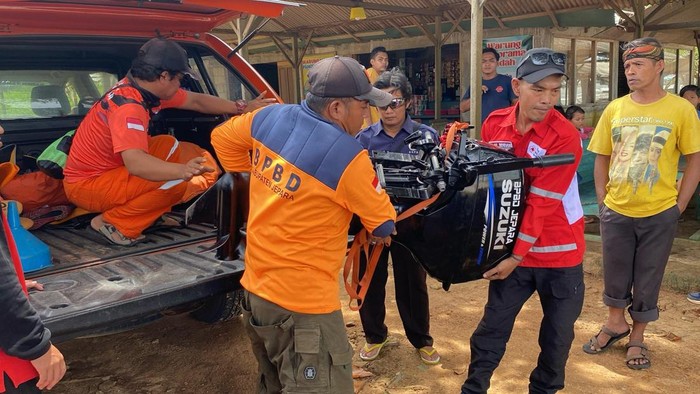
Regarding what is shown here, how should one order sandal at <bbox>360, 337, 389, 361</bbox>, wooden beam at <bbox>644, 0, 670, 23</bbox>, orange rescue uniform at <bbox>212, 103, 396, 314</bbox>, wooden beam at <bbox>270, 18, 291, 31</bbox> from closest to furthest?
orange rescue uniform at <bbox>212, 103, 396, 314</bbox> < sandal at <bbox>360, 337, 389, 361</bbox> < wooden beam at <bbox>644, 0, 670, 23</bbox> < wooden beam at <bbox>270, 18, 291, 31</bbox>

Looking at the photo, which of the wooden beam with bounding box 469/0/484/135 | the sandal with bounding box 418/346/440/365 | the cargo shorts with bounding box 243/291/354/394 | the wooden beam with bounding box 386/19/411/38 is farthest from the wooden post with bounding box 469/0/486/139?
the wooden beam with bounding box 386/19/411/38

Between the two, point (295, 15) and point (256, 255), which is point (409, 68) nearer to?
point (295, 15)

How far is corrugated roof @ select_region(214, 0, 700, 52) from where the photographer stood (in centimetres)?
962

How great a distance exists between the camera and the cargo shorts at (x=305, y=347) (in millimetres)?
1979

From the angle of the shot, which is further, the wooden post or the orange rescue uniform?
the wooden post

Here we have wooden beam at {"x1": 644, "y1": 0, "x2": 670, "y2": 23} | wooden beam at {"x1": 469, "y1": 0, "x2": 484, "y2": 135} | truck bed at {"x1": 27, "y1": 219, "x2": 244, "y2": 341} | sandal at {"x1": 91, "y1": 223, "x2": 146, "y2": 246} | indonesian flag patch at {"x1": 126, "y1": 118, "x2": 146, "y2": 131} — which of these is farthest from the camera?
wooden beam at {"x1": 644, "y1": 0, "x2": 670, "y2": 23}

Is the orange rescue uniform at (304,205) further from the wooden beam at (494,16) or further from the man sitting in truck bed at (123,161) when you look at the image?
the wooden beam at (494,16)

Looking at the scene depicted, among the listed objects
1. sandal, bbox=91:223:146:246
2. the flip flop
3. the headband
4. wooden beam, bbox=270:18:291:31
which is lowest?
sandal, bbox=91:223:146:246

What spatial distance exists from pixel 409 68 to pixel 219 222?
11.3 meters

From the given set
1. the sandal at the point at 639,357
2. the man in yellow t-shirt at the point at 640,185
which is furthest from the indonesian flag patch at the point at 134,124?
the sandal at the point at 639,357

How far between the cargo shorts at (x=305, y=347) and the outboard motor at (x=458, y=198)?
1.53 feet

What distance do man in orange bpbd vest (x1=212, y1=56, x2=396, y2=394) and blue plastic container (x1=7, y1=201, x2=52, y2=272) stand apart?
4.23 feet

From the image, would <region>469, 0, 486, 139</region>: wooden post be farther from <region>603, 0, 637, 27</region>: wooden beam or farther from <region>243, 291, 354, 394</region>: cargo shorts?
<region>243, 291, 354, 394</region>: cargo shorts

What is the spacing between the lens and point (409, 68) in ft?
43.6
